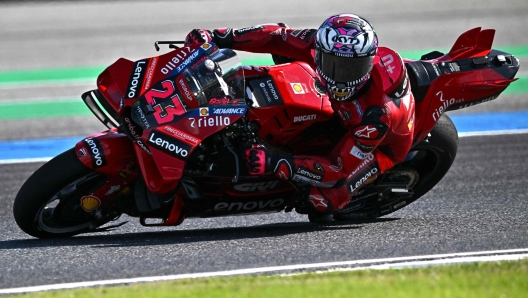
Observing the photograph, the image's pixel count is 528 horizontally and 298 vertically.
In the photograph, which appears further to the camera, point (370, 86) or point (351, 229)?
point (351, 229)

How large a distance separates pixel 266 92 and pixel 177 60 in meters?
0.67

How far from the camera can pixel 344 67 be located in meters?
5.67

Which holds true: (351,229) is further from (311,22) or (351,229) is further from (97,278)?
(311,22)

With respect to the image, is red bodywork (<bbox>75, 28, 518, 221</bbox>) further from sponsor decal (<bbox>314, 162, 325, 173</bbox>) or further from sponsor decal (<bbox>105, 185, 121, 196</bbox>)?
sponsor decal (<bbox>314, 162, 325, 173</bbox>)

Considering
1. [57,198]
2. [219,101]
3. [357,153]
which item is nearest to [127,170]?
[57,198]

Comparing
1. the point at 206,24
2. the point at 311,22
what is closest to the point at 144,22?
the point at 206,24

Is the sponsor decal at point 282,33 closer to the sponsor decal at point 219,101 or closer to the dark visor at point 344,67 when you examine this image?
the dark visor at point 344,67

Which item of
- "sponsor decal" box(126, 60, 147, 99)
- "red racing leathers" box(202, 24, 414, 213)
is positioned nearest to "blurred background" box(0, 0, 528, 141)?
"sponsor decal" box(126, 60, 147, 99)

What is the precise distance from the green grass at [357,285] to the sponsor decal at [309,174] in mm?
1081

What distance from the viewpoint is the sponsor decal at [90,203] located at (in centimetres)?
588

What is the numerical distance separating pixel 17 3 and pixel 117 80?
1821cm

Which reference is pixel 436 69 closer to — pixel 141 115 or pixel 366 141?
pixel 366 141

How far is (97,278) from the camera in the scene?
5004mm

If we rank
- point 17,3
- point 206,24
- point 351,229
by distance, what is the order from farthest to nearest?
point 17,3 < point 206,24 < point 351,229
